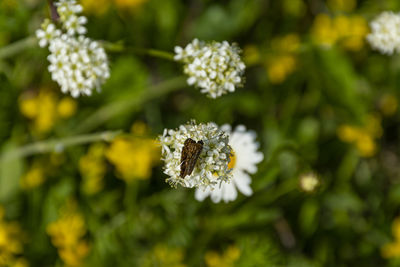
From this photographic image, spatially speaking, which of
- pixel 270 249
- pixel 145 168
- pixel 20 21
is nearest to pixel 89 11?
pixel 20 21

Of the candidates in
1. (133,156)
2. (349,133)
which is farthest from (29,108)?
(349,133)

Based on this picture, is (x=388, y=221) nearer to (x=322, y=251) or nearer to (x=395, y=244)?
(x=395, y=244)

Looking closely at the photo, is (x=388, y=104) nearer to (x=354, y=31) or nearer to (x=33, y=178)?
(x=354, y=31)

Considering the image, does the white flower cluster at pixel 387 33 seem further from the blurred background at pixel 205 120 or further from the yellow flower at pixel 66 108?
the yellow flower at pixel 66 108

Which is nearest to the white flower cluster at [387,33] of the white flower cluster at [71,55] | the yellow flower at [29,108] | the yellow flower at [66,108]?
the white flower cluster at [71,55]

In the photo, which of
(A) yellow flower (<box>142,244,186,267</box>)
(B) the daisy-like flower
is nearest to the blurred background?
(A) yellow flower (<box>142,244,186,267</box>)

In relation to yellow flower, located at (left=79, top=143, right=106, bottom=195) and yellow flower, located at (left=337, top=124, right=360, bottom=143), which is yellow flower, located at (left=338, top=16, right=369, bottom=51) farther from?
yellow flower, located at (left=79, top=143, right=106, bottom=195)

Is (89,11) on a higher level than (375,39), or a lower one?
higher
